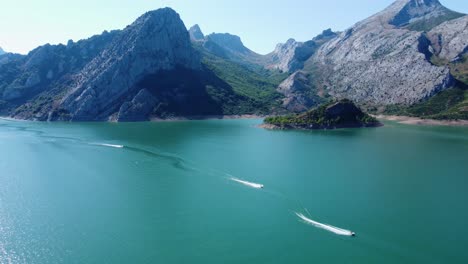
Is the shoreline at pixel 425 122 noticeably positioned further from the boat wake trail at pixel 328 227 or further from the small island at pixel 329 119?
the boat wake trail at pixel 328 227

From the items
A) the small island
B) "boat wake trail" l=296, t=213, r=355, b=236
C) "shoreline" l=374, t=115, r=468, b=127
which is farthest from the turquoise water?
"shoreline" l=374, t=115, r=468, b=127

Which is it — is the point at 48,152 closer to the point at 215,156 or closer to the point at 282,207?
the point at 215,156

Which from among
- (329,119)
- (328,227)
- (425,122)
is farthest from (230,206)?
(425,122)

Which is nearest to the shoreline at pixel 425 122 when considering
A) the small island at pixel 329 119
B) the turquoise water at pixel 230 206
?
the small island at pixel 329 119

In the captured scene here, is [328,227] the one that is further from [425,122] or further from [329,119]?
[425,122]

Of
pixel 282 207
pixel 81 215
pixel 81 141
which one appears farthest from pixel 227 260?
pixel 81 141
